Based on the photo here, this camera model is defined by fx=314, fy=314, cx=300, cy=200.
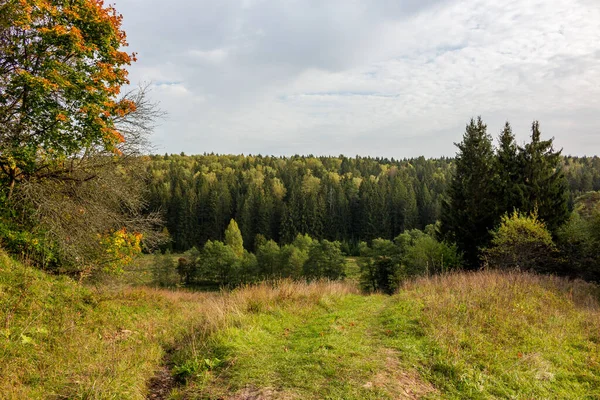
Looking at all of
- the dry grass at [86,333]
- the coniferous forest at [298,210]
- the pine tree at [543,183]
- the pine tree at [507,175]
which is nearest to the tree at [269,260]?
the coniferous forest at [298,210]

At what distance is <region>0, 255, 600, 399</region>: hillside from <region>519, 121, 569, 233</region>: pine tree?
15884 mm

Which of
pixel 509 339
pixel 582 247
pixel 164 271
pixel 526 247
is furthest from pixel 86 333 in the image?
pixel 164 271

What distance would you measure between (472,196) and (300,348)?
964 inches

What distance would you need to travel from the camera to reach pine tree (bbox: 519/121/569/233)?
22234mm

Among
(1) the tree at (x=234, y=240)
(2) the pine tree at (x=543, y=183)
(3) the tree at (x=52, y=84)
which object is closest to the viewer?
(3) the tree at (x=52, y=84)

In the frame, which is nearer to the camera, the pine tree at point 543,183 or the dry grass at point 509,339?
the dry grass at point 509,339

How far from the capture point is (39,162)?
908 centimetres

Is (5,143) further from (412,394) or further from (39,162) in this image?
(412,394)

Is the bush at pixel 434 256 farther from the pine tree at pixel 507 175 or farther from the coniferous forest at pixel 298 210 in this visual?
the coniferous forest at pixel 298 210

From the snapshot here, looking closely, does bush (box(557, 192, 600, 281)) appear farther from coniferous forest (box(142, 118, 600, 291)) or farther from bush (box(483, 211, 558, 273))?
bush (box(483, 211, 558, 273))

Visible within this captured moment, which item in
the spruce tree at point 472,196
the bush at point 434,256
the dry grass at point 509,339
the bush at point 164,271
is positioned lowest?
the bush at point 164,271

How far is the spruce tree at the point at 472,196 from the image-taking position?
81.8 ft

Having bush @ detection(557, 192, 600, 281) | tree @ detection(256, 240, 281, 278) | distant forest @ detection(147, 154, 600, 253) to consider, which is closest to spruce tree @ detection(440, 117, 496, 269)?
bush @ detection(557, 192, 600, 281)

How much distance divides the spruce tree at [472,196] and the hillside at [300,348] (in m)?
16.8
